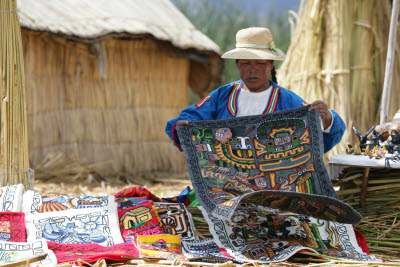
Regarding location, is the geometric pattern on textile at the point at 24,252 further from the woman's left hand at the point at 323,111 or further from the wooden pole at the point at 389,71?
the wooden pole at the point at 389,71

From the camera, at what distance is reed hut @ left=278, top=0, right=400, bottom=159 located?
509 cm

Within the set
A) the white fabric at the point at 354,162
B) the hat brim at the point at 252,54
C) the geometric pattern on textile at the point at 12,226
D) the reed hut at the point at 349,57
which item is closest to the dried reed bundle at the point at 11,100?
the geometric pattern on textile at the point at 12,226

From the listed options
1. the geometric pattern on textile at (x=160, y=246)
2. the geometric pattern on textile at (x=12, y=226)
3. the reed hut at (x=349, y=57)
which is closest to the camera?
the geometric pattern on textile at (x=160, y=246)

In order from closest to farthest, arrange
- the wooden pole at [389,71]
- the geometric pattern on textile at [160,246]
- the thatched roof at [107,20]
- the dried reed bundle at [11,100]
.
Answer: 1. the geometric pattern on textile at [160,246]
2. the dried reed bundle at [11,100]
3. the wooden pole at [389,71]
4. the thatched roof at [107,20]

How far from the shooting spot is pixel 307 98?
5285 mm

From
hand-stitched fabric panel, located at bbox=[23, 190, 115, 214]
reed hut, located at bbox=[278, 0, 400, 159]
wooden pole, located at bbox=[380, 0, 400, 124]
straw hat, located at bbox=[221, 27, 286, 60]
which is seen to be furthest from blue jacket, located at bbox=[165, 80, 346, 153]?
reed hut, located at bbox=[278, 0, 400, 159]

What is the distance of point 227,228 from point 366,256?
73 cm

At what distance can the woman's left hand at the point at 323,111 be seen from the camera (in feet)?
10.1

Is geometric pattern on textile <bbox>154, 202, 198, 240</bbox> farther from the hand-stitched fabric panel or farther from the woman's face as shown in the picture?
the woman's face

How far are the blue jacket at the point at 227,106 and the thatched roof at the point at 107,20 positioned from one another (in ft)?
10.4

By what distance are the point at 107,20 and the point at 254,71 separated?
3.69 meters

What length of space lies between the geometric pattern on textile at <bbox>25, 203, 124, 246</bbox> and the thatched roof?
11.0ft

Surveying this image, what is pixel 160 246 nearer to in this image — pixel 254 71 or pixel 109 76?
pixel 254 71

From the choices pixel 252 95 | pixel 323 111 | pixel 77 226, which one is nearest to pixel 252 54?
pixel 252 95
